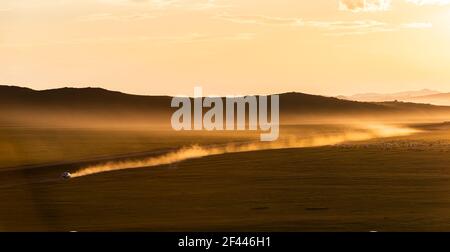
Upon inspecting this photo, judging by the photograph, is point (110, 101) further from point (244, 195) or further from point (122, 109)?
point (244, 195)

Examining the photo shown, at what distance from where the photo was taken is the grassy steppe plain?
1495cm

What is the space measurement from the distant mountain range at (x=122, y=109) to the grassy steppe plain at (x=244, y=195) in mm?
65651

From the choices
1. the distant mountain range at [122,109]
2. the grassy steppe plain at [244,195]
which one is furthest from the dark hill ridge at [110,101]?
the grassy steppe plain at [244,195]

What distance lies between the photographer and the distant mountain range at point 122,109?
100688mm

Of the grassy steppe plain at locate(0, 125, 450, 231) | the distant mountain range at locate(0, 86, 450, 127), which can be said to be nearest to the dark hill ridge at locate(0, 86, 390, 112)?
the distant mountain range at locate(0, 86, 450, 127)

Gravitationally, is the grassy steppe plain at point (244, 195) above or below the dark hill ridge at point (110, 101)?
below

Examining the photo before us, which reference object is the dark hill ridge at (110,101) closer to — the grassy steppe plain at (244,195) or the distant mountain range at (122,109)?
the distant mountain range at (122,109)

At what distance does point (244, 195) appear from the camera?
19.6m

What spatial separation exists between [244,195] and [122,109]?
285 ft

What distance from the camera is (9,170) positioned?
29.2 meters

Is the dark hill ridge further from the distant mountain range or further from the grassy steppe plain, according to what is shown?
the grassy steppe plain

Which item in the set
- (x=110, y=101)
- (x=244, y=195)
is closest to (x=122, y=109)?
(x=110, y=101)
